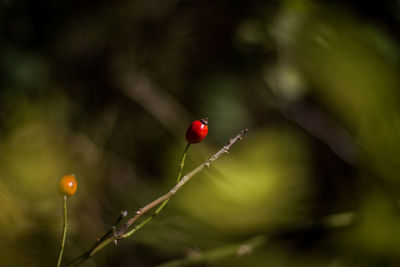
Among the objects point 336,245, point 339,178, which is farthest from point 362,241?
point 339,178

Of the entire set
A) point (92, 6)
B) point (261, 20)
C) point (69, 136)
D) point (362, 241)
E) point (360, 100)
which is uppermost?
point (92, 6)

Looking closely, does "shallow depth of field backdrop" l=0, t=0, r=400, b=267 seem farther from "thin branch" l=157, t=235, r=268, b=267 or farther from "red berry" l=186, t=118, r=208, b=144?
"red berry" l=186, t=118, r=208, b=144

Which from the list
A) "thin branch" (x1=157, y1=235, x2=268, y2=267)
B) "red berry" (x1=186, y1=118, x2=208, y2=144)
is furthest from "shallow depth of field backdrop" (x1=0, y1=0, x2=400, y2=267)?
"red berry" (x1=186, y1=118, x2=208, y2=144)

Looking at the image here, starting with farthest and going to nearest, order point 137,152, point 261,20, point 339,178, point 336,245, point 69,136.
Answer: point 137,152 → point 69,136 → point 261,20 → point 339,178 → point 336,245

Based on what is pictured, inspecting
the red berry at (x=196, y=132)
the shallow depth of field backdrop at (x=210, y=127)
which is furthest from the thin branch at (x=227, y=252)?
the red berry at (x=196, y=132)

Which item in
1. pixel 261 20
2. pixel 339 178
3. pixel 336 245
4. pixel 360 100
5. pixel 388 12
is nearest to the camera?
pixel 360 100

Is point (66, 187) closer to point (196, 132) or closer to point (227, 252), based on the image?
point (196, 132)

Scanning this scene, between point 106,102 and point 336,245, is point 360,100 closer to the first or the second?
point 336,245

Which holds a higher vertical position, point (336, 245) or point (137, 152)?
point (137, 152)
